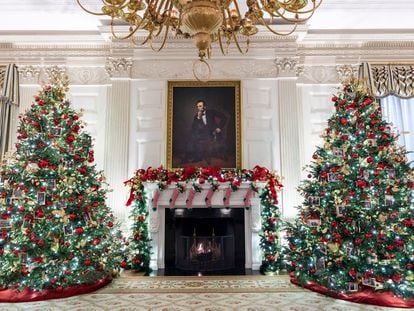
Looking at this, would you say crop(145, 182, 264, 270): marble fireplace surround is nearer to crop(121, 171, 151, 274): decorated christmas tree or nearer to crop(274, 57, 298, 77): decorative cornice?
crop(121, 171, 151, 274): decorated christmas tree

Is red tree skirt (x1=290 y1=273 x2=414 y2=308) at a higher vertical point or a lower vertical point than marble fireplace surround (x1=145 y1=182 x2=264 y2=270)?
lower

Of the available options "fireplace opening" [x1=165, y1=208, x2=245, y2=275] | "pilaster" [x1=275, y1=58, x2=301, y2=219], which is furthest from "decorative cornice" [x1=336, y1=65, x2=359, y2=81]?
"fireplace opening" [x1=165, y1=208, x2=245, y2=275]

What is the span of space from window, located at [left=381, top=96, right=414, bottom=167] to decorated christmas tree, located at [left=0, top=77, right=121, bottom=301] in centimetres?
539

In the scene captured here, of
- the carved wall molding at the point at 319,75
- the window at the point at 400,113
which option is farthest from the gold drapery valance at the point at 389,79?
the carved wall molding at the point at 319,75

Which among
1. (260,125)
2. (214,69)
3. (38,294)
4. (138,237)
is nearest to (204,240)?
(138,237)

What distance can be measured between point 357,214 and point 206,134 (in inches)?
119

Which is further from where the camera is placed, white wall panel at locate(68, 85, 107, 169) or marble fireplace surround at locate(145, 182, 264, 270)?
white wall panel at locate(68, 85, 107, 169)

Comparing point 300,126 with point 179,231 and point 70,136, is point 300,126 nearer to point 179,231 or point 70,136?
point 179,231

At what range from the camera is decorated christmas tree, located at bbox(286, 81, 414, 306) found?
3701mm

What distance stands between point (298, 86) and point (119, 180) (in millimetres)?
3876

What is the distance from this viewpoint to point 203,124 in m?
Answer: 6.15

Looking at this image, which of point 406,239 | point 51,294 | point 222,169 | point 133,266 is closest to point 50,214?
point 51,294

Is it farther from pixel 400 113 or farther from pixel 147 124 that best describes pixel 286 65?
pixel 147 124

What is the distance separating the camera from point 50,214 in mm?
4094
